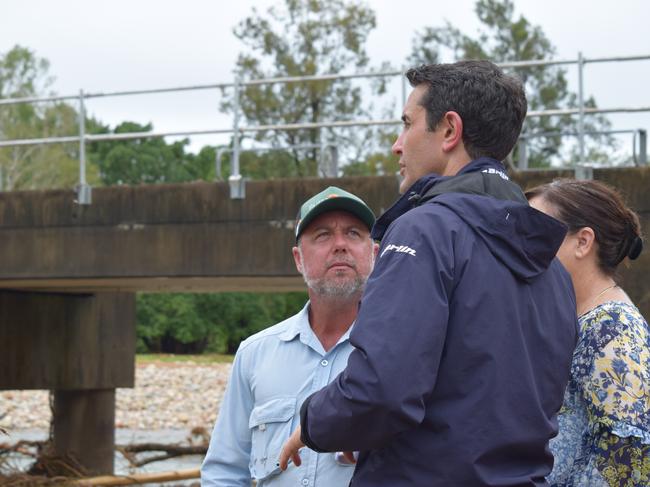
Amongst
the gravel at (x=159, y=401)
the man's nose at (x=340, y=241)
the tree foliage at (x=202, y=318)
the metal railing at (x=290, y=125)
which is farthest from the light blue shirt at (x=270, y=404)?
the tree foliage at (x=202, y=318)

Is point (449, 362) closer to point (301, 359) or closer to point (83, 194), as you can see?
point (301, 359)

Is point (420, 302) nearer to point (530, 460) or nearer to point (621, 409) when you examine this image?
point (530, 460)

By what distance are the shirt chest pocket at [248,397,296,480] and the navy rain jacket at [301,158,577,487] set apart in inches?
27.7

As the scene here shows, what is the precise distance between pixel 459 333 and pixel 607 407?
0.90m

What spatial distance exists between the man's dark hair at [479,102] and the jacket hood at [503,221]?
7cm

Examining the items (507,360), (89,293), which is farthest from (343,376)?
(89,293)

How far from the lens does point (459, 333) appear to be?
2.69 meters

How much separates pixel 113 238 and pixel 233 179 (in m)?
1.36

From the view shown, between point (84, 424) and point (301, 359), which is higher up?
point (301, 359)

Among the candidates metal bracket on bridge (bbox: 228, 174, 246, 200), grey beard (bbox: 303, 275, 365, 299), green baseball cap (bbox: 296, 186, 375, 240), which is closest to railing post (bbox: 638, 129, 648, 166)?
metal bracket on bridge (bbox: 228, 174, 246, 200)

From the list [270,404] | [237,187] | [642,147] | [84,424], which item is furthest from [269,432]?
[84,424]

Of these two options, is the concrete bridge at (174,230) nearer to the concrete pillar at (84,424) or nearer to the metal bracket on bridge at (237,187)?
the metal bracket on bridge at (237,187)

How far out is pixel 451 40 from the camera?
38.4m

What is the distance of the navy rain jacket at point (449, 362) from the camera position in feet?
8.47
